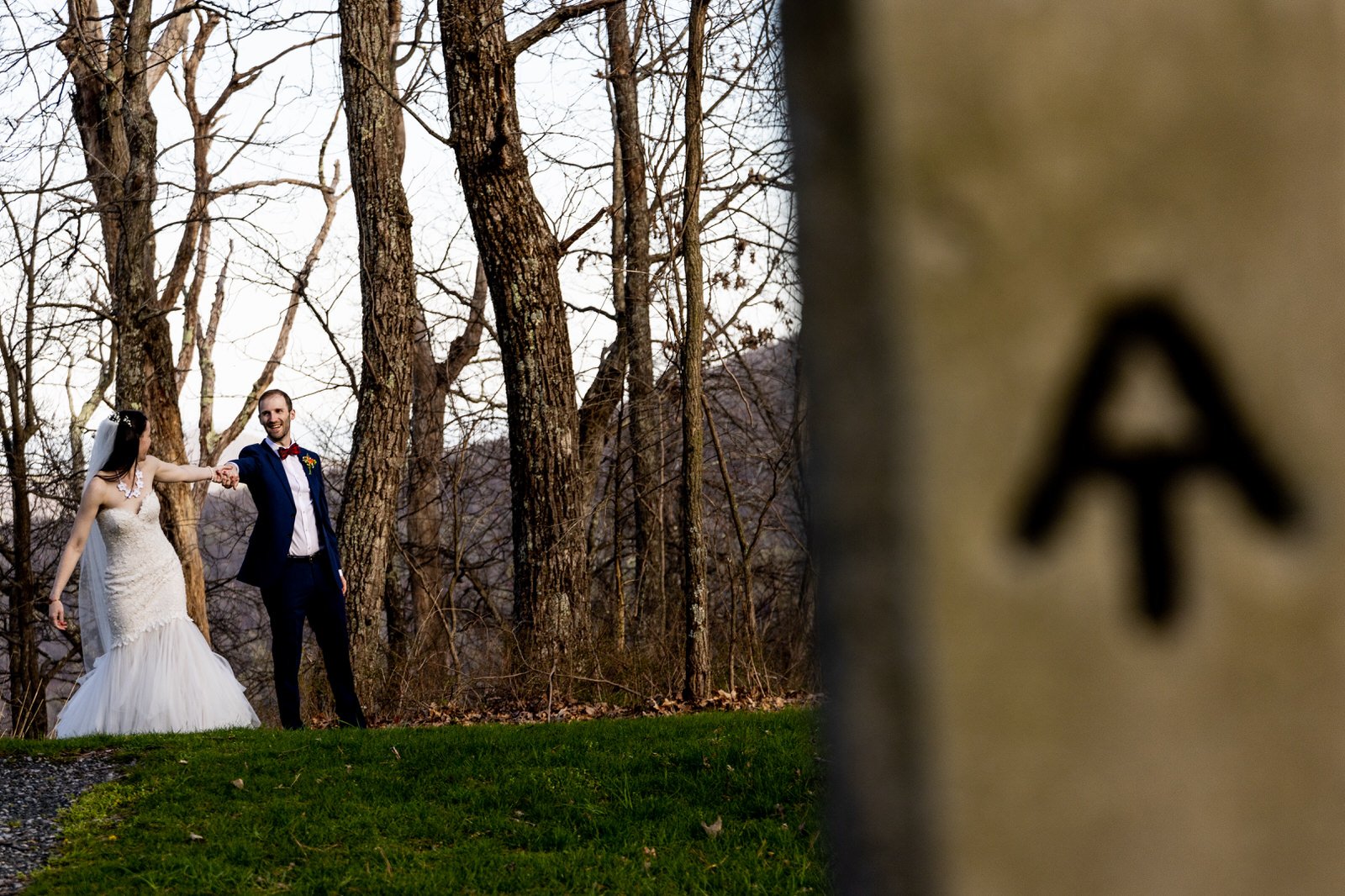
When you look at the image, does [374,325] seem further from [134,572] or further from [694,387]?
[694,387]

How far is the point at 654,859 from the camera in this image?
5.25 meters

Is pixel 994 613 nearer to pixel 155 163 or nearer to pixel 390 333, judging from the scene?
pixel 390 333

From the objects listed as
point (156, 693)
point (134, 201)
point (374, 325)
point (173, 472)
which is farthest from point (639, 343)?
point (156, 693)

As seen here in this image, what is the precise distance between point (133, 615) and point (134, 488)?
3.26 feet

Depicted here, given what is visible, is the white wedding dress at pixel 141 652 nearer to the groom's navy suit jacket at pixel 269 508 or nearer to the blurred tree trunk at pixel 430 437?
the groom's navy suit jacket at pixel 269 508

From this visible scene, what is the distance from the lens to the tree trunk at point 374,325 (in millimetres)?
12938

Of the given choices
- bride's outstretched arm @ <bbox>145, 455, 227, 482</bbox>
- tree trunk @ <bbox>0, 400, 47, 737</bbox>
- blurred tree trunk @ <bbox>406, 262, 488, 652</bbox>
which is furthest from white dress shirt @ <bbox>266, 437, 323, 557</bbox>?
tree trunk @ <bbox>0, 400, 47, 737</bbox>

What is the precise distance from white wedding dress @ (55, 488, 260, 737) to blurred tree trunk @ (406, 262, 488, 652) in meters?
9.66

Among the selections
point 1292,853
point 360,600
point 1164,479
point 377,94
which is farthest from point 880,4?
point 377,94

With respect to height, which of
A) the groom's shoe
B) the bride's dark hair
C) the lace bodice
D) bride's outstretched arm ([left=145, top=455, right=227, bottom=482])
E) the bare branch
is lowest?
the groom's shoe

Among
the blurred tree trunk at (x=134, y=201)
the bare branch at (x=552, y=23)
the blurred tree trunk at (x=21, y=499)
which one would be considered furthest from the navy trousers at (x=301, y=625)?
the blurred tree trunk at (x=21, y=499)

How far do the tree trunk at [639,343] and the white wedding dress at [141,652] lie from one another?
20.2 ft

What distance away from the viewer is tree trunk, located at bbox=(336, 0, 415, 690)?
12.9 m

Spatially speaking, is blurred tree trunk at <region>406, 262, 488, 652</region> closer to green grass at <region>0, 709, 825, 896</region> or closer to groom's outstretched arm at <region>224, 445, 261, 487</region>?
groom's outstretched arm at <region>224, 445, 261, 487</region>
